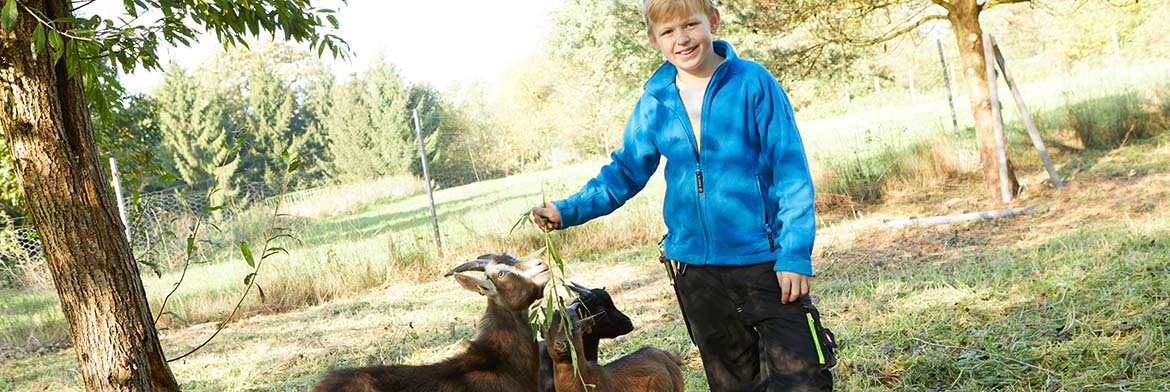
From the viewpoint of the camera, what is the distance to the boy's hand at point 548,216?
3.17m

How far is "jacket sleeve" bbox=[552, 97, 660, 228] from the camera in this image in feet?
10.5

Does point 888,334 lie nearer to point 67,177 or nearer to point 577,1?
point 67,177

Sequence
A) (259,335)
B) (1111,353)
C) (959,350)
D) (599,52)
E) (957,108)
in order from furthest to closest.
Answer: (599,52) → (957,108) → (259,335) → (959,350) → (1111,353)

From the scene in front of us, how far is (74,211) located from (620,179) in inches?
79.6

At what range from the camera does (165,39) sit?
11.5ft

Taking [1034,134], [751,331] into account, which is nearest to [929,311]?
[751,331]

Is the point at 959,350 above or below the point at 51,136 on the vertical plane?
below

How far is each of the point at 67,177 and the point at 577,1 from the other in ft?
93.9

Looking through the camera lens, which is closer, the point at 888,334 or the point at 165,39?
the point at 165,39

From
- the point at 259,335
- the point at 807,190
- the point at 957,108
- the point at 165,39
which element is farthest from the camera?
the point at 957,108

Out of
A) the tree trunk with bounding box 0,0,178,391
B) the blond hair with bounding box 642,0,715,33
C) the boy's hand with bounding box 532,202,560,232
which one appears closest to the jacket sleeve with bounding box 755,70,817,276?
the blond hair with bounding box 642,0,715,33

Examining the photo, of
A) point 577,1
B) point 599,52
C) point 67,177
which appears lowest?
A: point 67,177

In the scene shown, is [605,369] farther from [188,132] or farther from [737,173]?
[188,132]

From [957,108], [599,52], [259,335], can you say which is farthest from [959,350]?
[599,52]
